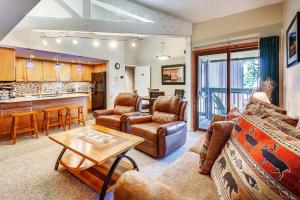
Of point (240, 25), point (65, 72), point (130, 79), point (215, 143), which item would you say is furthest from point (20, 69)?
point (215, 143)

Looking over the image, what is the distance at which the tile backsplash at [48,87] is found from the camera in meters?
6.38

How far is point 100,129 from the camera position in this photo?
9.05 ft

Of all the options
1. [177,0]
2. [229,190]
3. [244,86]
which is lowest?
[229,190]

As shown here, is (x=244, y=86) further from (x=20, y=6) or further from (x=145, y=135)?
(x=20, y=6)

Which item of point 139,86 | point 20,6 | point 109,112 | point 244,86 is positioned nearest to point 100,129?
point 109,112

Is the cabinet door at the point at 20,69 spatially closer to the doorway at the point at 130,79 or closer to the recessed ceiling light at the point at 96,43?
the recessed ceiling light at the point at 96,43

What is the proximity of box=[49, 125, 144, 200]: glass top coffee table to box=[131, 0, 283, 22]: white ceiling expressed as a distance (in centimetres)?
296

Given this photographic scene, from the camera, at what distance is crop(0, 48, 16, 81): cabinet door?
4387mm

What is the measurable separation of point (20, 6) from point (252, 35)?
4.00 meters

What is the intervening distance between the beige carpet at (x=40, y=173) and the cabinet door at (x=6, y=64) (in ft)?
6.22

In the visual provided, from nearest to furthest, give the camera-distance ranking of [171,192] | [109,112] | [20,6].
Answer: [171,192], [20,6], [109,112]

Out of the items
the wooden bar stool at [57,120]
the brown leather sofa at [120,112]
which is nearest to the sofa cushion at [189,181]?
the brown leather sofa at [120,112]

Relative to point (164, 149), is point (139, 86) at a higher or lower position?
higher

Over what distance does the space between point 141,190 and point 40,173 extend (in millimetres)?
2246
